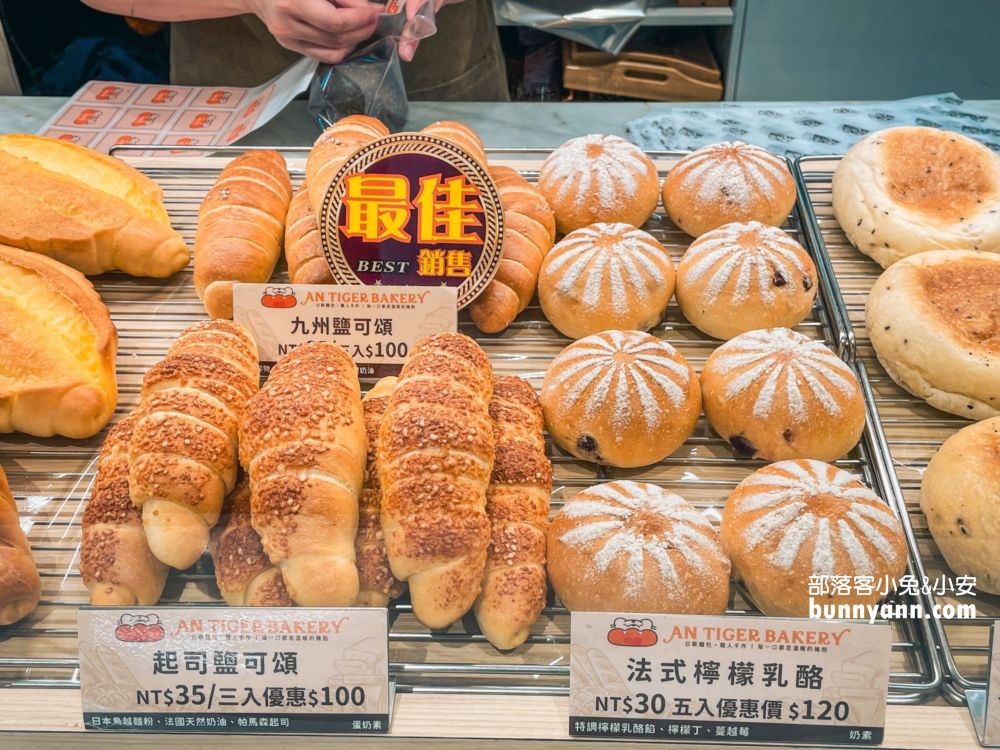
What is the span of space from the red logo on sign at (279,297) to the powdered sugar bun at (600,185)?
0.88 m

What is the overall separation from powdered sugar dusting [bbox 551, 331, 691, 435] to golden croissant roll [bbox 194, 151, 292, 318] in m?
0.85

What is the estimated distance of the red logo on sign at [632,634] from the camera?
1.17 m

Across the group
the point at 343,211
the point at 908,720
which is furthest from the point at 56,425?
the point at 908,720

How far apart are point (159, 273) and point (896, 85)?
277 cm

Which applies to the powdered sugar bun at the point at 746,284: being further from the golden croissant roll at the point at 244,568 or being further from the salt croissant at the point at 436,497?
the golden croissant roll at the point at 244,568

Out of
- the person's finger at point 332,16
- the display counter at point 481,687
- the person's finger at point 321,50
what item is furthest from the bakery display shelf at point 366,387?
the person's finger at point 332,16

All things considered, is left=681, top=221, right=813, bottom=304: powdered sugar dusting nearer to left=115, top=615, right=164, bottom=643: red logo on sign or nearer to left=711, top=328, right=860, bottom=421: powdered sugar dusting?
left=711, top=328, right=860, bottom=421: powdered sugar dusting

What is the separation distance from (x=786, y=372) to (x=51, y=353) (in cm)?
158

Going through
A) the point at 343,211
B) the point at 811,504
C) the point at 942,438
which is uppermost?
the point at 343,211

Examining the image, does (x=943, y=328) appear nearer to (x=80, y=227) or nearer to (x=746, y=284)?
(x=746, y=284)

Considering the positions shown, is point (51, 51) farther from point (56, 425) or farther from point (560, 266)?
point (560, 266)

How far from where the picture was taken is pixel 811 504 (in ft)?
4.77

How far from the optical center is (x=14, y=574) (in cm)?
137

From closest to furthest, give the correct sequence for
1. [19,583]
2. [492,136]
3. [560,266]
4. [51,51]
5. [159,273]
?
1. [19,583]
2. [560,266]
3. [159,273]
4. [51,51]
5. [492,136]
